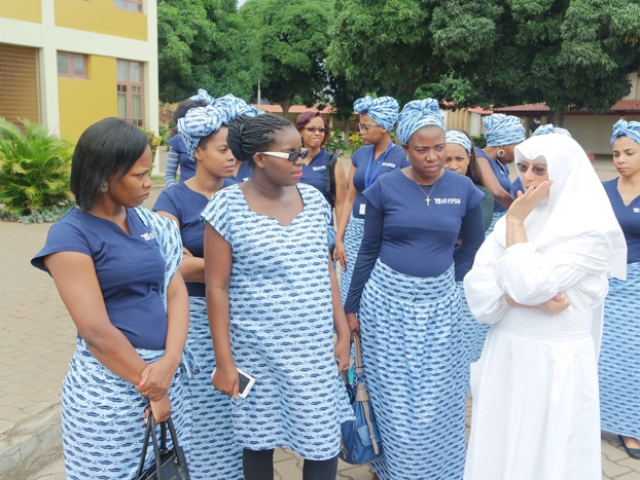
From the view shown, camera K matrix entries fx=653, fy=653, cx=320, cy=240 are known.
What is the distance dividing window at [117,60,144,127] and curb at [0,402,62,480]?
15863 mm

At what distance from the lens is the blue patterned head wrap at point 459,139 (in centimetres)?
423

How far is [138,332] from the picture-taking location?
225 centimetres

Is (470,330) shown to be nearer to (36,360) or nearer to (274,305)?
(274,305)

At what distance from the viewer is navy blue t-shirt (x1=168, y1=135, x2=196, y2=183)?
188 inches

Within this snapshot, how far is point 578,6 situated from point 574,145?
58.8 feet

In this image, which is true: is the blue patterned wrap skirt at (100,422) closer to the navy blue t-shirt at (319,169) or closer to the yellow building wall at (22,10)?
the navy blue t-shirt at (319,169)

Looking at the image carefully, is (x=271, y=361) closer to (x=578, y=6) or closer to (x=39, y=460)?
(x=39, y=460)

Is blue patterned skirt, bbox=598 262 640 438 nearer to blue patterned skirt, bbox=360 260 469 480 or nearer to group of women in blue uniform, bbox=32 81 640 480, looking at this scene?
group of women in blue uniform, bbox=32 81 640 480

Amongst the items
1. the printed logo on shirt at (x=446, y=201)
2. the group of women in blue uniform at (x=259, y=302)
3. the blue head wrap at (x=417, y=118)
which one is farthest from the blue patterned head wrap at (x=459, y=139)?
the printed logo on shirt at (x=446, y=201)

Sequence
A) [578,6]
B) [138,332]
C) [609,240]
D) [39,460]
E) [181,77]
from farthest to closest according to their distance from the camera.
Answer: [181,77] < [578,6] < [39,460] < [609,240] < [138,332]

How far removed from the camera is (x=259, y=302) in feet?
8.50

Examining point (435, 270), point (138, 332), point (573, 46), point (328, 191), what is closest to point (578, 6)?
point (573, 46)

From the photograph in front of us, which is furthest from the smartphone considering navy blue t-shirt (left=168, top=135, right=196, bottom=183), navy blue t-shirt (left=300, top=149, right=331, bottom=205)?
navy blue t-shirt (left=300, top=149, right=331, bottom=205)

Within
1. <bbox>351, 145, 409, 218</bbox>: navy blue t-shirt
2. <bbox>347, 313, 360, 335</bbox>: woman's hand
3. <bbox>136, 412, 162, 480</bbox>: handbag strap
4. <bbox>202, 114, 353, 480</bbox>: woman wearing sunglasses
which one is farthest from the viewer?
<bbox>351, 145, 409, 218</bbox>: navy blue t-shirt
